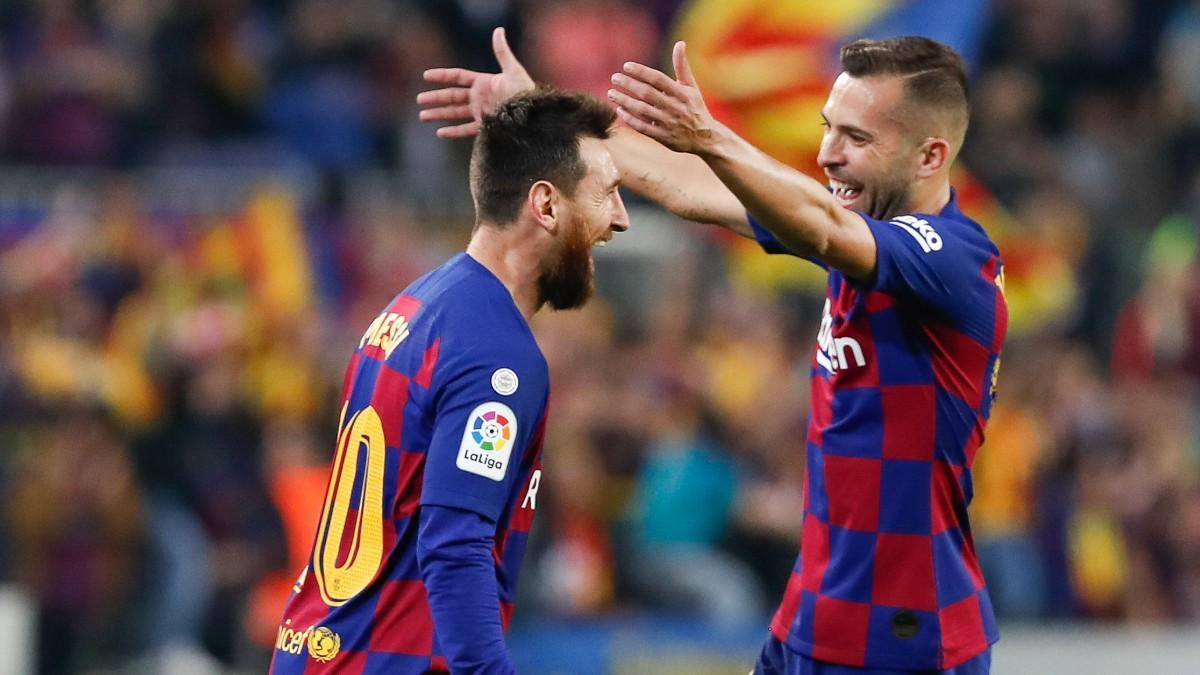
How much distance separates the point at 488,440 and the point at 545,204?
0.67 m

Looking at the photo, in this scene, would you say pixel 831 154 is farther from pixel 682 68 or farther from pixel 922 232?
pixel 682 68

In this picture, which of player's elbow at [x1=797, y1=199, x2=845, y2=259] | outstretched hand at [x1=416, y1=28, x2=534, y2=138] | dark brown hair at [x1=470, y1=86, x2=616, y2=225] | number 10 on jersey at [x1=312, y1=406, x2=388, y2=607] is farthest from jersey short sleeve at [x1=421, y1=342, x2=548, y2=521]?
outstretched hand at [x1=416, y1=28, x2=534, y2=138]

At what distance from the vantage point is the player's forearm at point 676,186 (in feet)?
18.3

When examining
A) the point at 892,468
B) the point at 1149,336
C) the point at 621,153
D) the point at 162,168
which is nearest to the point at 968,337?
the point at 892,468

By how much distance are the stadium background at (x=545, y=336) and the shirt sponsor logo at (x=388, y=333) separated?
5119 mm

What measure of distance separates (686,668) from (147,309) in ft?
12.5

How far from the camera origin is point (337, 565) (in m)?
4.63

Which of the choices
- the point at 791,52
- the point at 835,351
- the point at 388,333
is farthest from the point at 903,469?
the point at 791,52

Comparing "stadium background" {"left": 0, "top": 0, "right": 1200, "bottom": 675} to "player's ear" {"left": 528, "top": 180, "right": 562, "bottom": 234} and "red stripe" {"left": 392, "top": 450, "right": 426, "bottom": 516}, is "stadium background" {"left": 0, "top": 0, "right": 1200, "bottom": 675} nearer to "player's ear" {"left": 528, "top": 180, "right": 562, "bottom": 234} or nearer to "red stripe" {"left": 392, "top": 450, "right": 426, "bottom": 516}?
"player's ear" {"left": 528, "top": 180, "right": 562, "bottom": 234}

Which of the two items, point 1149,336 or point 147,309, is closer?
point 147,309

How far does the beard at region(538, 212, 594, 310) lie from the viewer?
4.75 meters

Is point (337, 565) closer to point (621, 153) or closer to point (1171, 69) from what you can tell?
point (621, 153)

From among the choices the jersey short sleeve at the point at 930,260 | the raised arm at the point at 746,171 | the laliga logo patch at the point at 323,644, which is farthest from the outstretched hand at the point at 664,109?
the laliga logo patch at the point at 323,644

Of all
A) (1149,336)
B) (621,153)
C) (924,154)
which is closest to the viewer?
(924,154)
